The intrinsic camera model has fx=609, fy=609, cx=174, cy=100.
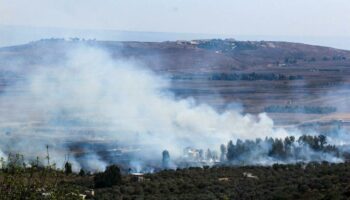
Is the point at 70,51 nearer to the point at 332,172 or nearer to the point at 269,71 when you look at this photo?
the point at 269,71

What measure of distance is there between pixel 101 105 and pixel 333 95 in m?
44.5

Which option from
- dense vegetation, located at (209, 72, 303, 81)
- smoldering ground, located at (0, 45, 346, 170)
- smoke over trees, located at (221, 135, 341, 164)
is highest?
dense vegetation, located at (209, 72, 303, 81)

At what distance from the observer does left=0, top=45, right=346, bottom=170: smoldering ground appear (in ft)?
223

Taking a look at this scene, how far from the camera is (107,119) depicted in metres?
84.6

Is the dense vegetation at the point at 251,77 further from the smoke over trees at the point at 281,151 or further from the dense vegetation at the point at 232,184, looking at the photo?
the dense vegetation at the point at 232,184

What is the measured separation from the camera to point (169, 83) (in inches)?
4786

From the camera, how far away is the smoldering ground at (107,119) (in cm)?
6800

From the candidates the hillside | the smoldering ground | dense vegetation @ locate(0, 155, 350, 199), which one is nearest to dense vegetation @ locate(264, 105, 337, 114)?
the hillside

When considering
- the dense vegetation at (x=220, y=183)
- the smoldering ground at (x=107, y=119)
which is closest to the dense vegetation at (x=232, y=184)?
the dense vegetation at (x=220, y=183)

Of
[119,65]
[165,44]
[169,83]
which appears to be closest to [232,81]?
[169,83]

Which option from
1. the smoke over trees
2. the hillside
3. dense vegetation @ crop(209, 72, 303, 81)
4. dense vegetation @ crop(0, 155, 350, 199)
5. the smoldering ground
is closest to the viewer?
dense vegetation @ crop(0, 155, 350, 199)

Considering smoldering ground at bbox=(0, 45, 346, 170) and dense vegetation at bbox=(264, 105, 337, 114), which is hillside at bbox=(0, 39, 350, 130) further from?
smoldering ground at bbox=(0, 45, 346, 170)

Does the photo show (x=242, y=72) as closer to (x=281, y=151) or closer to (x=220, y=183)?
(x=281, y=151)

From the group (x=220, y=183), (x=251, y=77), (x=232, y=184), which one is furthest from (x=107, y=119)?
(x=251, y=77)
